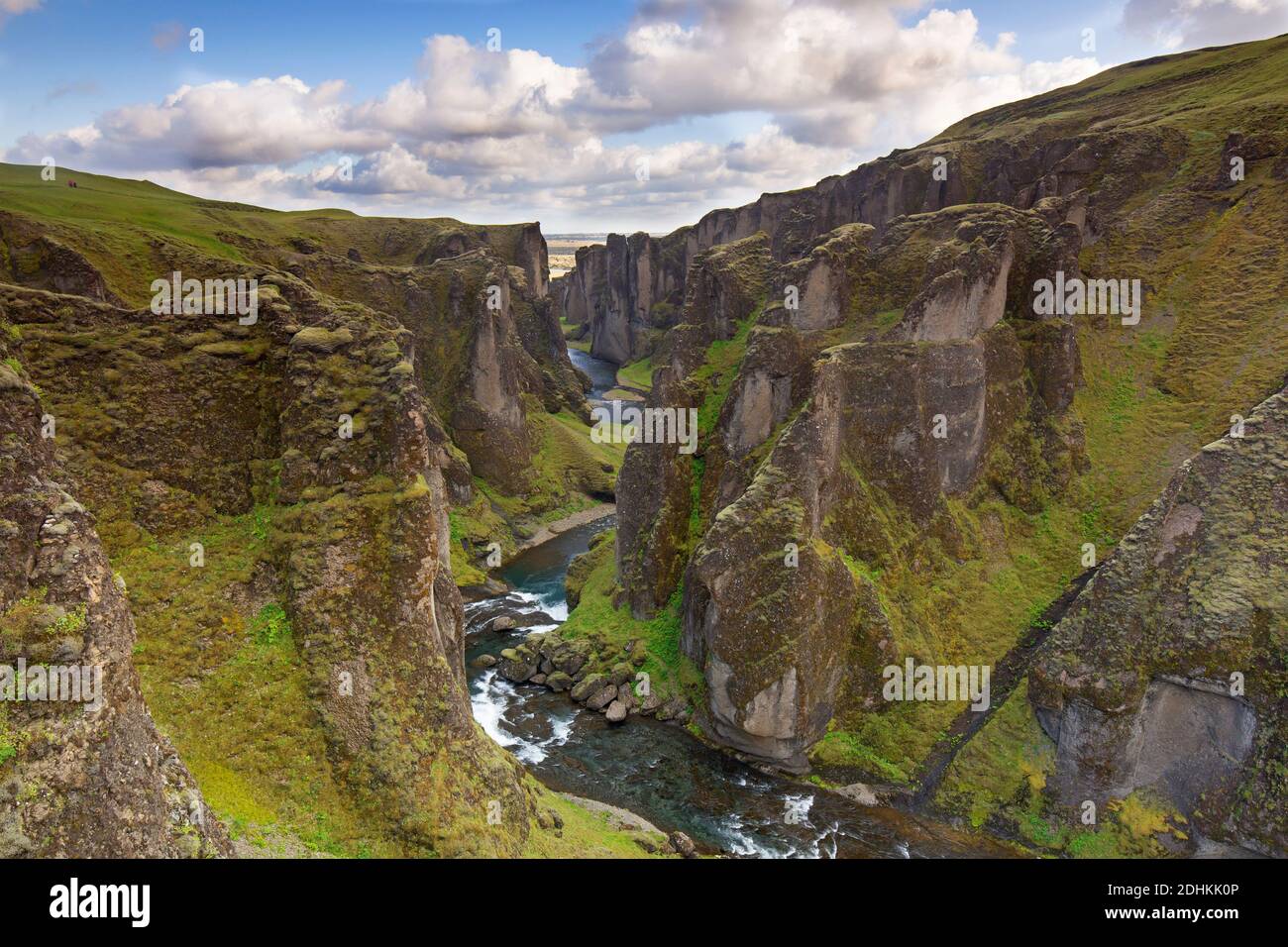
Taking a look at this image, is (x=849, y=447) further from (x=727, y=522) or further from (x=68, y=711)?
(x=68, y=711)

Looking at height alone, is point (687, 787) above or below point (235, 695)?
below

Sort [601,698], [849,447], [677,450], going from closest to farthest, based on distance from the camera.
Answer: [849,447], [601,698], [677,450]

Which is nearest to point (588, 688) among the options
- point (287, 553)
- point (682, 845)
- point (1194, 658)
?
point (682, 845)

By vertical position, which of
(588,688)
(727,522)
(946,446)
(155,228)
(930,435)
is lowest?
(588,688)

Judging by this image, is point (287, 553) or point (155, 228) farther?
point (155, 228)

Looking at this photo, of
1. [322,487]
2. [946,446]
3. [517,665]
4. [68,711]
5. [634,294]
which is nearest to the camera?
[68,711]

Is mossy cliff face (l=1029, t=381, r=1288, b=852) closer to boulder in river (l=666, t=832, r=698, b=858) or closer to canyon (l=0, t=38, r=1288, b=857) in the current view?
canyon (l=0, t=38, r=1288, b=857)

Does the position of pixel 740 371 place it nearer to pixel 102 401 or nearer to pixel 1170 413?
pixel 1170 413
